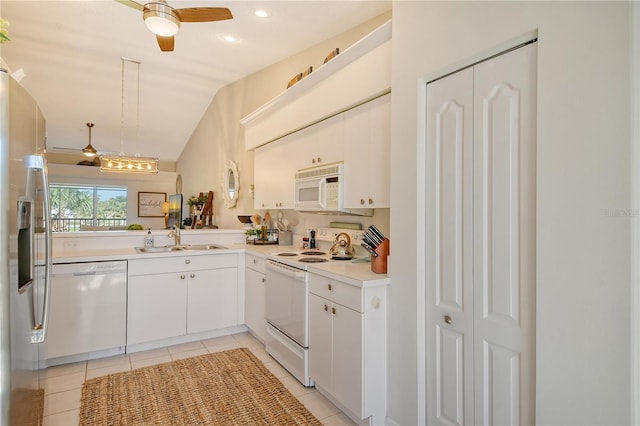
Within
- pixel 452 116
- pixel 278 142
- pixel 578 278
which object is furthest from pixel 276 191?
pixel 578 278

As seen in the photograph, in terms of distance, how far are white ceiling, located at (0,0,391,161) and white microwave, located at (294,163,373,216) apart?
1316 mm

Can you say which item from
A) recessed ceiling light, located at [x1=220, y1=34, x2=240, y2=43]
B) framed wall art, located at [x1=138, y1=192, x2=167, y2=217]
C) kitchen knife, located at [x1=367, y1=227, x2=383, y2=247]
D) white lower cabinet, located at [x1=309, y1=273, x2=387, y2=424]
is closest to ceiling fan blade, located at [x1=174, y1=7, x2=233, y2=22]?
recessed ceiling light, located at [x1=220, y1=34, x2=240, y2=43]

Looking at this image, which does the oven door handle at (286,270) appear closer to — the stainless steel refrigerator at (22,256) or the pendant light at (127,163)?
the stainless steel refrigerator at (22,256)

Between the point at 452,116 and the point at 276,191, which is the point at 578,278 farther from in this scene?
the point at 276,191

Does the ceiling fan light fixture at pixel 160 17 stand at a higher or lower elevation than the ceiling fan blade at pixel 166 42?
lower

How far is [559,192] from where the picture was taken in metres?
1.20

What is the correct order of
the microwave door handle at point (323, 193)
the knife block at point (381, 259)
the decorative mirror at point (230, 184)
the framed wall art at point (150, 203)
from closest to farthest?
the knife block at point (381, 259), the microwave door handle at point (323, 193), the decorative mirror at point (230, 184), the framed wall art at point (150, 203)

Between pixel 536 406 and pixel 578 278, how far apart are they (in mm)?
520

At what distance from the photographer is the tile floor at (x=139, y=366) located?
213 cm

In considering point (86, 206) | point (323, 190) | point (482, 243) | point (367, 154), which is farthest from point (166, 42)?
point (86, 206)

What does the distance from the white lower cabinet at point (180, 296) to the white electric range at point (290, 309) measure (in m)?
0.72

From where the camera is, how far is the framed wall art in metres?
8.50

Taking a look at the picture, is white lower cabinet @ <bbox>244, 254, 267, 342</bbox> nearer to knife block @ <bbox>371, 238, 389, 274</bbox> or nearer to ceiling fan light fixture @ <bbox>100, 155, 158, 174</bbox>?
knife block @ <bbox>371, 238, 389, 274</bbox>

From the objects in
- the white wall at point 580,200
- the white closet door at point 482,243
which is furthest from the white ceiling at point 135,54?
the white wall at point 580,200
